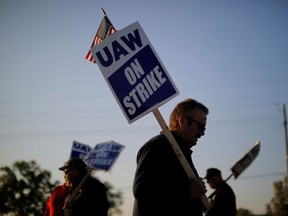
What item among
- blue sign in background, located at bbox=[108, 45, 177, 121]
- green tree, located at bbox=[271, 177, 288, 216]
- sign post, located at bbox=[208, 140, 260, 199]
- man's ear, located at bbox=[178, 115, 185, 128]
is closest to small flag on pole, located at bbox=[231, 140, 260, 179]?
sign post, located at bbox=[208, 140, 260, 199]

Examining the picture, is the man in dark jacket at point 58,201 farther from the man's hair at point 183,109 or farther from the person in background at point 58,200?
the man's hair at point 183,109

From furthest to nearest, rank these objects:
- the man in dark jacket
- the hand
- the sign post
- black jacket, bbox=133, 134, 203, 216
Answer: the man in dark jacket → the sign post → the hand → black jacket, bbox=133, 134, 203, 216

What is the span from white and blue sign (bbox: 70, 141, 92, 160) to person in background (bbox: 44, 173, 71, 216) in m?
4.82

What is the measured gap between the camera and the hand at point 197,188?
2.53 metres

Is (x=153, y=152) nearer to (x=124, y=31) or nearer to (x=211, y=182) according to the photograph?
(x=124, y=31)

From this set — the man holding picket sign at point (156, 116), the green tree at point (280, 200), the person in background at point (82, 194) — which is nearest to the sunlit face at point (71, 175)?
the person in background at point (82, 194)

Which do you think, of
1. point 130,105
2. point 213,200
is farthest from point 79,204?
point 130,105

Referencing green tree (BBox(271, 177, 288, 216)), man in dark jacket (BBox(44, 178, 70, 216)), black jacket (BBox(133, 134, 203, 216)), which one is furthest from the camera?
green tree (BBox(271, 177, 288, 216))

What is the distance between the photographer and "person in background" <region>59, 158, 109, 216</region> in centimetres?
461

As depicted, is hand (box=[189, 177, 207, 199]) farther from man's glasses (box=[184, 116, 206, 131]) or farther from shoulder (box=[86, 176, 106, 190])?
shoulder (box=[86, 176, 106, 190])

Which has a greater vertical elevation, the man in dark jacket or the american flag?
the american flag

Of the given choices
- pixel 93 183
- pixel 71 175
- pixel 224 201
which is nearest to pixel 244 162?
pixel 224 201

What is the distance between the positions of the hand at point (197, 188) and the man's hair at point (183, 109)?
63 centimetres

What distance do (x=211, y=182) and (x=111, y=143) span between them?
5.18 meters
